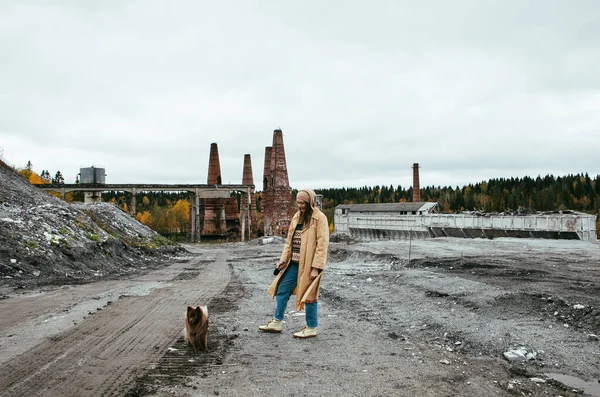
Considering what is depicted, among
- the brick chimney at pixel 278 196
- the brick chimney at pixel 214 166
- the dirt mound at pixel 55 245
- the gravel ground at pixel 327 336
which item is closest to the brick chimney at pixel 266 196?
the brick chimney at pixel 278 196

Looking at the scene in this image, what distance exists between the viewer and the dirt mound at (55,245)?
11312 millimetres

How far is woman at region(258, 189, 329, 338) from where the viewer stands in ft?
17.8

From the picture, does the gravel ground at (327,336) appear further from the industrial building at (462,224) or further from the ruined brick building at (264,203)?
the ruined brick building at (264,203)

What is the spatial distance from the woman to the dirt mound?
6.96 m

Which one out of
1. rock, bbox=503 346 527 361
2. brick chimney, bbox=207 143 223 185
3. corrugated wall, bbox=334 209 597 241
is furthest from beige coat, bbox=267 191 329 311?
brick chimney, bbox=207 143 223 185

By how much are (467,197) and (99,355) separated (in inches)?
4124

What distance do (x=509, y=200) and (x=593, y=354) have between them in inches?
3796

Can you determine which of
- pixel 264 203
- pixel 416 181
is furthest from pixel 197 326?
pixel 416 181

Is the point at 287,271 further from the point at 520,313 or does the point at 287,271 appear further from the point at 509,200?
the point at 509,200

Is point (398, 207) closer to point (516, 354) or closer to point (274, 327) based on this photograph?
point (274, 327)

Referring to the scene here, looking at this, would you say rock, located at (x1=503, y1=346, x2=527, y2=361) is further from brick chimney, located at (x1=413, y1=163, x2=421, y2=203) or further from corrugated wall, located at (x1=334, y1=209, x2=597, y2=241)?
brick chimney, located at (x1=413, y1=163, x2=421, y2=203)

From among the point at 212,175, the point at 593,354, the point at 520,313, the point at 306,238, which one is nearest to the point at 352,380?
the point at 306,238

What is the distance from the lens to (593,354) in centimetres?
482

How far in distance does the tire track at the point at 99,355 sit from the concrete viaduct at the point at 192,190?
34.6 meters
